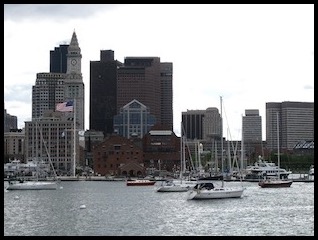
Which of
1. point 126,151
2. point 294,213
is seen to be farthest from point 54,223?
point 126,151

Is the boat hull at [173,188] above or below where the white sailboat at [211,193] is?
below

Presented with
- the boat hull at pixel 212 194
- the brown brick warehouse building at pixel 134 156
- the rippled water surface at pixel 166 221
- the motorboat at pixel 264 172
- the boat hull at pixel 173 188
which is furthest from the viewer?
the brown brick warehouse building at pixel 134 156

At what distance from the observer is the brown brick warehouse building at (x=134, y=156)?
182 m

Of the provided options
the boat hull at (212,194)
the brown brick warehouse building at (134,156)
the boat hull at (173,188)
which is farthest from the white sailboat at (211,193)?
the brown brick warehouse building at (134,156)

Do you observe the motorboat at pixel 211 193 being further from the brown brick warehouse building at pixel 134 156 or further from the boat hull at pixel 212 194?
the brown brick warehouse building at pixel 134 156

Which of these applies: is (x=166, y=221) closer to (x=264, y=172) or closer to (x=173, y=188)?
(x=173, y=188)

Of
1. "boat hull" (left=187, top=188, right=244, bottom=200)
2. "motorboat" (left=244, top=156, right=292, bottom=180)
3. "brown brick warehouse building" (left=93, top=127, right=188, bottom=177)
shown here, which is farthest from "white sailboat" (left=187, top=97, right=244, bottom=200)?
"brown brick warehouse building" (left=93, top=127, right=188, bottom=177)

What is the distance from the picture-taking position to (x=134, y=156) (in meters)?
188

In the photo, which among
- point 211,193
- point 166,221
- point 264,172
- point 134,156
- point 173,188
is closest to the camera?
point 166,221

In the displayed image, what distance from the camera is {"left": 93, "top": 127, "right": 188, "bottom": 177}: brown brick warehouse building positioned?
18150 centimetres

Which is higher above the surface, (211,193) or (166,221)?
(211,193)

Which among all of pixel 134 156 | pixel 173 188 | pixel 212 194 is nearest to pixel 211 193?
pixel 212 194
